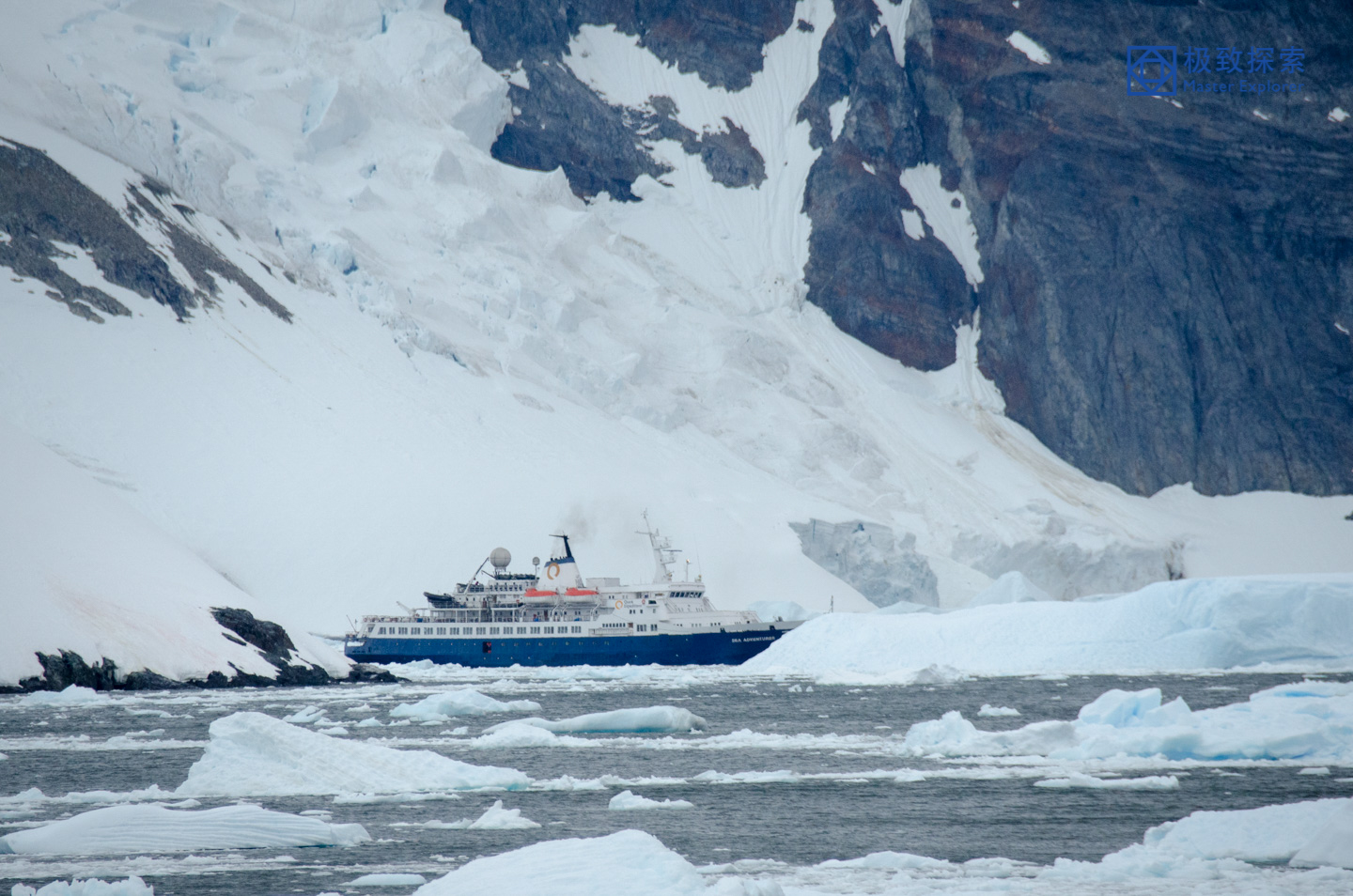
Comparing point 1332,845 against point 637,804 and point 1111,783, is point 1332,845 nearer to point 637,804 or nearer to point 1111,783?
point 1111,783

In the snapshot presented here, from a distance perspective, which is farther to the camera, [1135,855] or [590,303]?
[590,303]

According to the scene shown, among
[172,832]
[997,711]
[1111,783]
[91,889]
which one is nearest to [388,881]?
[91,889]

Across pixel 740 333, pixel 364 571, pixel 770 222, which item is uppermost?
pixel 770 222

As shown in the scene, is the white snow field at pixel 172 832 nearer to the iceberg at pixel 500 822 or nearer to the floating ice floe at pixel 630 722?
the iceberg at pixel 500 822

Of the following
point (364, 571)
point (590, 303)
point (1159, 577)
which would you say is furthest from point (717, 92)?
point (364, 571)

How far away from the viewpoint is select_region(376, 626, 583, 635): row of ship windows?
65062mm

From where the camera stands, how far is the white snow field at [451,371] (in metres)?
75.8

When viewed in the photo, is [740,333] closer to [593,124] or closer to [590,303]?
[590,303]

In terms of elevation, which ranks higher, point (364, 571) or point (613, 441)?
point (613, 441)

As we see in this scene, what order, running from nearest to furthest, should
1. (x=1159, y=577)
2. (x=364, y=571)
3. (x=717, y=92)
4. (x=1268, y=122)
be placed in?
(x=364, y=571), (x=1159, y=577), (x=1268, y=122), (x=717, y=92)

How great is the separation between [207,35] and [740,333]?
50.1 meters

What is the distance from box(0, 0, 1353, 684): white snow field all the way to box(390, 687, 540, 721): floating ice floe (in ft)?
44.2

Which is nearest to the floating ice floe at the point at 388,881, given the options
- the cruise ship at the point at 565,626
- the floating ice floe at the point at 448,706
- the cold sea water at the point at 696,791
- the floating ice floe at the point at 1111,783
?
the cold sea water at the point at 696,791

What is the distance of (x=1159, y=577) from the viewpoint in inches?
3949
